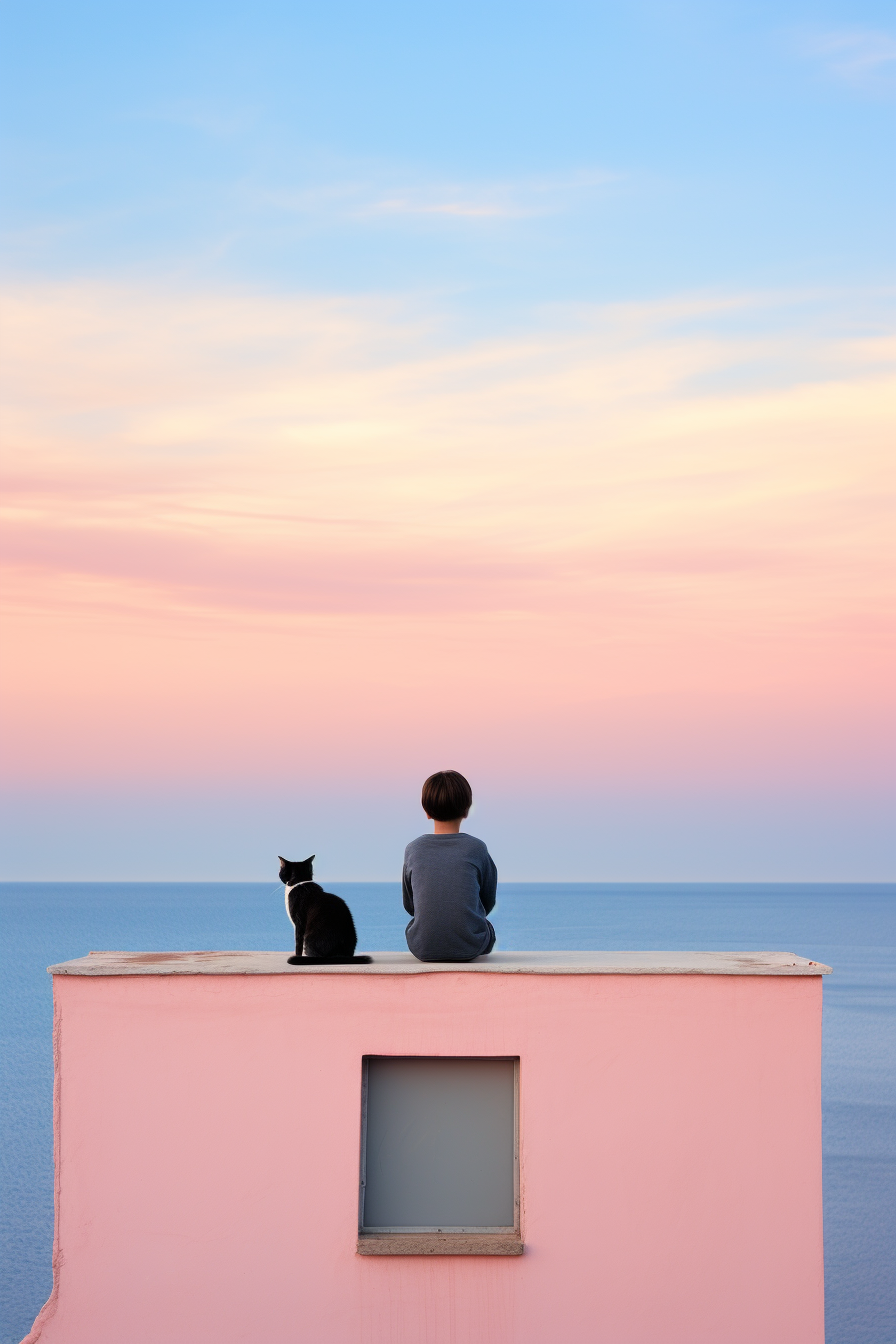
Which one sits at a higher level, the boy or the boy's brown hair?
the boy's brown hair

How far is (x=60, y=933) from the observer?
372 feet

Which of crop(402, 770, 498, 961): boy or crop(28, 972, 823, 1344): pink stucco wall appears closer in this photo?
crop(28, 972, 823, 1344): pink stucco wall

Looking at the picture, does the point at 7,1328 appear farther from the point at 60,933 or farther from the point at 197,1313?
the point at 60,933

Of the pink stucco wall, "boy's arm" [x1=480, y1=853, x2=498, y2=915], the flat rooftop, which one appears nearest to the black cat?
the flat rooftop

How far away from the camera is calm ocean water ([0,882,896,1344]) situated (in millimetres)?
29625

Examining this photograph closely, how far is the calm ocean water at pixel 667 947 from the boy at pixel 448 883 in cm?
2503

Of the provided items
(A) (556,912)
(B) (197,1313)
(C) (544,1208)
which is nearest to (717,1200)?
(C) (544,1208)

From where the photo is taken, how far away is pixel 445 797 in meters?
5.43

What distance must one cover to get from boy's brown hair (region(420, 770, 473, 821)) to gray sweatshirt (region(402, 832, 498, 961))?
11cm

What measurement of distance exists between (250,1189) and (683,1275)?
1.68 metres

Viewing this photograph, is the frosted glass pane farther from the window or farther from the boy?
the boy

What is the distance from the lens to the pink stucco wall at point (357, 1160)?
4.68 m

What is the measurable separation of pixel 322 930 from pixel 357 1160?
895mm

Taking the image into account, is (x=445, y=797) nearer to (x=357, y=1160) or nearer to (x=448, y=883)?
(x=448, y=883)
